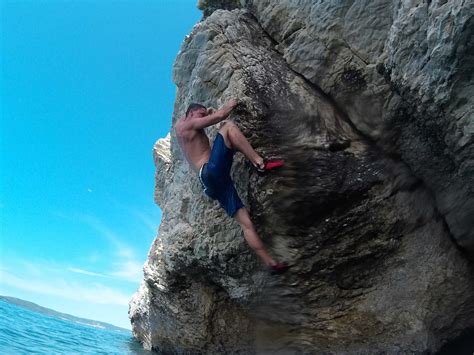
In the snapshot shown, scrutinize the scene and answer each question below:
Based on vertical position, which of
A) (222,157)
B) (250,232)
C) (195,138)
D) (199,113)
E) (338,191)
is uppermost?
(199,113)

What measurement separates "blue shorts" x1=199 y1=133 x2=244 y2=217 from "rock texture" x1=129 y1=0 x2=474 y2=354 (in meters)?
0.63

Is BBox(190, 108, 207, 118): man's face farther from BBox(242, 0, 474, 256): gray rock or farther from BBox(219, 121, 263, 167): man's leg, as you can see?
BBox(242, 0, 474, 256): gray rock

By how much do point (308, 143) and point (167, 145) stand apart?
27.8 ft

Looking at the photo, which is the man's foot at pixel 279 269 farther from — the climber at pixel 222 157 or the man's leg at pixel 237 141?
the man's leg at pixel 237 141

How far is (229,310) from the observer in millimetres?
7977

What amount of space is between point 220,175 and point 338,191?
2.17 metres

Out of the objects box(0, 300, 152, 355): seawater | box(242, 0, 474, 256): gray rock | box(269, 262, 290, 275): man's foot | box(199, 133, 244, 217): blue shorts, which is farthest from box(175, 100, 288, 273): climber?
box(0, 300, 152, 355): seawater

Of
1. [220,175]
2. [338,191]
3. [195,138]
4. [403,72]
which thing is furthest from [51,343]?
[403,72]

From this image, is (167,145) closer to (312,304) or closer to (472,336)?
(312,304)

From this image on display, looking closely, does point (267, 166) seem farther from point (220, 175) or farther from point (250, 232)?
point (250, 232)

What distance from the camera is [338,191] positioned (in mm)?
6336

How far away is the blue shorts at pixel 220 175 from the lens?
18.2 feet

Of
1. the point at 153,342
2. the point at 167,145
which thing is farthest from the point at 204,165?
the point at 167,145

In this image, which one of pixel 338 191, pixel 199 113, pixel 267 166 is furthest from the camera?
pixel 338 191
